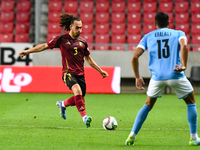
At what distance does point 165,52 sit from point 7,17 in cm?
1304

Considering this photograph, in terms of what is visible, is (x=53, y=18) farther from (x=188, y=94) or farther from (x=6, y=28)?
(x=188, y=94)

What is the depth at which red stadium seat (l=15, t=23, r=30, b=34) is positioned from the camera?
51.4 feet

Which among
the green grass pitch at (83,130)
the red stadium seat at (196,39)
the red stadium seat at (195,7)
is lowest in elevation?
the green grass pitch at (83,130)

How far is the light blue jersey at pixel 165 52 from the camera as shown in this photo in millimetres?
4211

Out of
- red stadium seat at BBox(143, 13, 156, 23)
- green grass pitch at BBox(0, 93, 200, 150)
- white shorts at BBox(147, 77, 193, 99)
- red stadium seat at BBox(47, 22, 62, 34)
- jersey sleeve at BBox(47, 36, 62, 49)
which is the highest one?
red stadium seat at BBox(143, 13, 156, 23)

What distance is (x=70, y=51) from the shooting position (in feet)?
19.1

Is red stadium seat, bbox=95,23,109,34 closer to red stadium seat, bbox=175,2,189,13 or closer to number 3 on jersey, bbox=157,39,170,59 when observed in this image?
red stadium seat, bbox=175,2,189,13

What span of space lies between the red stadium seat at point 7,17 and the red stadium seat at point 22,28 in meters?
0.53

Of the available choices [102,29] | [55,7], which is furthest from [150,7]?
[55,7]

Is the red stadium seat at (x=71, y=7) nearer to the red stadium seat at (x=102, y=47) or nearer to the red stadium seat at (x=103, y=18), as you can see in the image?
the red stadium seat at (x=103, y=18)

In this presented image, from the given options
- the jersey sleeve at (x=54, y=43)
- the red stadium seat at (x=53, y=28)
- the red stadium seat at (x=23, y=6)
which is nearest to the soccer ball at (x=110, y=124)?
the jersey sleeve at (x=54, y=43)

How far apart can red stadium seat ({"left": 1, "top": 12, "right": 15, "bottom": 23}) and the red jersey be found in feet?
35.6

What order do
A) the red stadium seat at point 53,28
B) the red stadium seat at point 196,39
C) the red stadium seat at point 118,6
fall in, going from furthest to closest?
the red stadium seat at point 118,6
the red stadium seat at point 53,28
the red stadium seat at point 196,39

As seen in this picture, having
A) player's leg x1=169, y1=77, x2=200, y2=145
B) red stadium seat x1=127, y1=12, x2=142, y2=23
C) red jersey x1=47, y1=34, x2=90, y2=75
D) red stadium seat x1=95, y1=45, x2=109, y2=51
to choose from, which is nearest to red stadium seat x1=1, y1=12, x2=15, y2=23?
red stadium seat x1=95, y1=45, x2=109, y2=51
